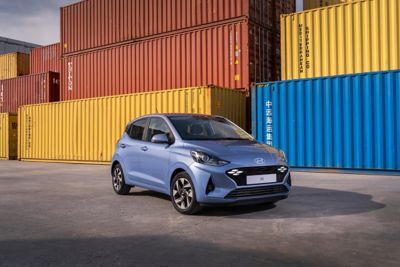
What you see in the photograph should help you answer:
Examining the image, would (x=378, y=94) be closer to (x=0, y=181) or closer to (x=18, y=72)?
(x=0, y=181)

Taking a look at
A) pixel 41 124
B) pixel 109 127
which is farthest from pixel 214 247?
pixel 41 124

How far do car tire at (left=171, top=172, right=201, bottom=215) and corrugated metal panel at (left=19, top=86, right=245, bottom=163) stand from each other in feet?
23.9

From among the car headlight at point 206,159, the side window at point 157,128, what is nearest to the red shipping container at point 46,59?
the side window at point 157,128

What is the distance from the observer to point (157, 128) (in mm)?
6965

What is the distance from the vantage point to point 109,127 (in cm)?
1622

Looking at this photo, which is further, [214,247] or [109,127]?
[109,127]

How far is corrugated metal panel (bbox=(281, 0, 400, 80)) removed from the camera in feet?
39.4

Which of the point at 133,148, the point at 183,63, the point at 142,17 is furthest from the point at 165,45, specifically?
the point at 133,148

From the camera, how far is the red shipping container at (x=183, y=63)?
14719mm

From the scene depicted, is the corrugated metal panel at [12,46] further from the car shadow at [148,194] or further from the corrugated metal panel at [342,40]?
the car shadow at [148,194]

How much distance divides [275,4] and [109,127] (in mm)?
8116

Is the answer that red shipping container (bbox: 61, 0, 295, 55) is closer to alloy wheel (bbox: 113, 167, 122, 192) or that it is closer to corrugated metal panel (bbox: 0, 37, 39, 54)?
alloy wheel (bbox: 113, 167, 122, 192)

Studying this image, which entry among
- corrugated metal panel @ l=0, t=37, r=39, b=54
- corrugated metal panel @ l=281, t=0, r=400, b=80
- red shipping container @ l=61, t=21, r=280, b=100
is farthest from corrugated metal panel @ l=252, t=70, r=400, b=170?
corrugated metal panel @ l=0, t=37, r=39, b=54

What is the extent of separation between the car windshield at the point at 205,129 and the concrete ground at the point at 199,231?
3.73ft
